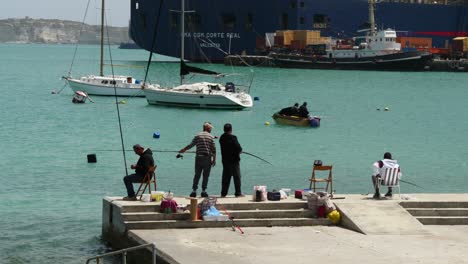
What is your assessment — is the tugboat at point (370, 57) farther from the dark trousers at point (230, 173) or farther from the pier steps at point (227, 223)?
the pier steps at point (227, 223)

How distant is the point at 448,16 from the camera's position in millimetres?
134500

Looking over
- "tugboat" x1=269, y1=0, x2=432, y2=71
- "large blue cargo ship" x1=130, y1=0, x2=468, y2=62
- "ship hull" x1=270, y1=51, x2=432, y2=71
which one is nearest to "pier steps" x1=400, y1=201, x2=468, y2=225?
"tugboat" x1=269, y1=0, x2=432, y2=71

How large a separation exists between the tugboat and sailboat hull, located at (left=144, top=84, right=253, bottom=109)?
5151cm

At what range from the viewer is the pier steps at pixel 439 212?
63.8 ft

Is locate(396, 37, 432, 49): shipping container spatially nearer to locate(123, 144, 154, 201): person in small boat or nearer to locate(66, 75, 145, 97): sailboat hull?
locate(66, 75, 145, 97): sailboat hull

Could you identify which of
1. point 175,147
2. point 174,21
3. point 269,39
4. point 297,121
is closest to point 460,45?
point 269,39

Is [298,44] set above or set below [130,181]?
below

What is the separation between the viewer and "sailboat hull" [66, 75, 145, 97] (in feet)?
237

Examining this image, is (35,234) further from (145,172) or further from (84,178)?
(84,178)

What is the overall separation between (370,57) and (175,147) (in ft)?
242

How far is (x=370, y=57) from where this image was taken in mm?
114125

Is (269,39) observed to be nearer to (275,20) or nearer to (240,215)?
(275,20)

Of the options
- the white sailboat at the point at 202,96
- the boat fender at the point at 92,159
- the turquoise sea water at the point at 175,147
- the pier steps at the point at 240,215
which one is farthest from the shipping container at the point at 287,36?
the pier steps at the point at 240,215

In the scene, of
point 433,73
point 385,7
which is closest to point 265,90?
point 433,73
